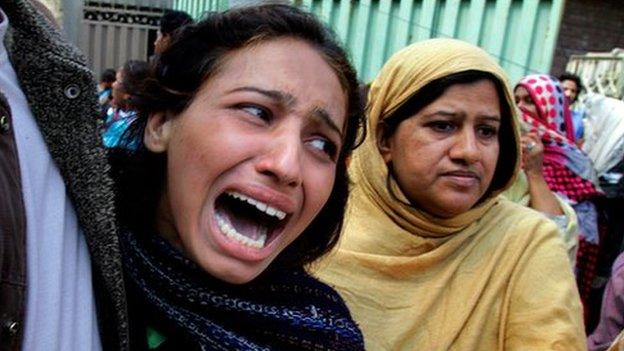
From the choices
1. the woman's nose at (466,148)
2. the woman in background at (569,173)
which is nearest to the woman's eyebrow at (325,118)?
the woman's nose at (466,148)

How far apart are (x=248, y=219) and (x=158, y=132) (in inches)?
9.4

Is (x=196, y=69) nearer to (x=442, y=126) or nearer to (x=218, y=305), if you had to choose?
(x=218, y=305)

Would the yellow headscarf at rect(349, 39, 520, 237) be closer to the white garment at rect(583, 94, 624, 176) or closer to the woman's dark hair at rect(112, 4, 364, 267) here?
the woman's dark hair at rect(112, 4, 364, 267)

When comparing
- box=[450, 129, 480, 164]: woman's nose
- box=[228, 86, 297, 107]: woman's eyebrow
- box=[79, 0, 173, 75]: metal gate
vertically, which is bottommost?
box=[79, 0, 173, 75]: metal gate

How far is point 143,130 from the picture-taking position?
1217 mm

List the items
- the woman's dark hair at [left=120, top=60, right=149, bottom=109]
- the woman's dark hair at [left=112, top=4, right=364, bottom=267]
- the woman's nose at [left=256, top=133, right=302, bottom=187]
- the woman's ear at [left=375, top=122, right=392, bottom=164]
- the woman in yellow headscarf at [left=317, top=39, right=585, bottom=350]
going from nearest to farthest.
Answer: the woman's nose at [left=256, top=133, right=302, bottom=187]
the woman's dark hair at [left=112, top=4, right=364, bottom=267]
the woman's dark hair at [left=120, top=60, right=149, bottom=109]
the woman in yellow headscarf at [left=317, top=39, right=585, bottom=350]
the woman's ear at [left=375, top=122, right=392, bottom=164]

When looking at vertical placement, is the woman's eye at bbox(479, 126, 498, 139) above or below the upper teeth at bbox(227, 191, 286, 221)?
above

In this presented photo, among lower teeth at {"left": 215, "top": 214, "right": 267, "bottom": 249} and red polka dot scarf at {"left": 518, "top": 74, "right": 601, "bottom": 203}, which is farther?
red polka dot scarf at {"left": 518, "top": 74, "right": 601, "bottom": 203}

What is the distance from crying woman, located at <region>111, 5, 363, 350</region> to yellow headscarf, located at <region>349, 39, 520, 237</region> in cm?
70

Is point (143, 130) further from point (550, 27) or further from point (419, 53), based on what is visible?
point (550, 27)

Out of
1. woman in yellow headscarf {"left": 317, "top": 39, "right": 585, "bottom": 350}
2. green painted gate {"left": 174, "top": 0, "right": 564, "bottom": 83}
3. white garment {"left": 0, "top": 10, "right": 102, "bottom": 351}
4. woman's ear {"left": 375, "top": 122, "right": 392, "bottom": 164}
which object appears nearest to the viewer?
white garment {"left": 0, "top": 10, "right": 102, "bottom": 351}

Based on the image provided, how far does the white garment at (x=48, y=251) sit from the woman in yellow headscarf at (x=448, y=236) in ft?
3.55

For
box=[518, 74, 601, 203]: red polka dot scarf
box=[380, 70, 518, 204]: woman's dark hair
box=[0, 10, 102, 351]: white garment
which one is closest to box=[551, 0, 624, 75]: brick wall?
box=[518, 74, 601, 203]: red polka dot scarf

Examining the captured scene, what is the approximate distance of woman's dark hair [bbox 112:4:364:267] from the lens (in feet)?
3.60
